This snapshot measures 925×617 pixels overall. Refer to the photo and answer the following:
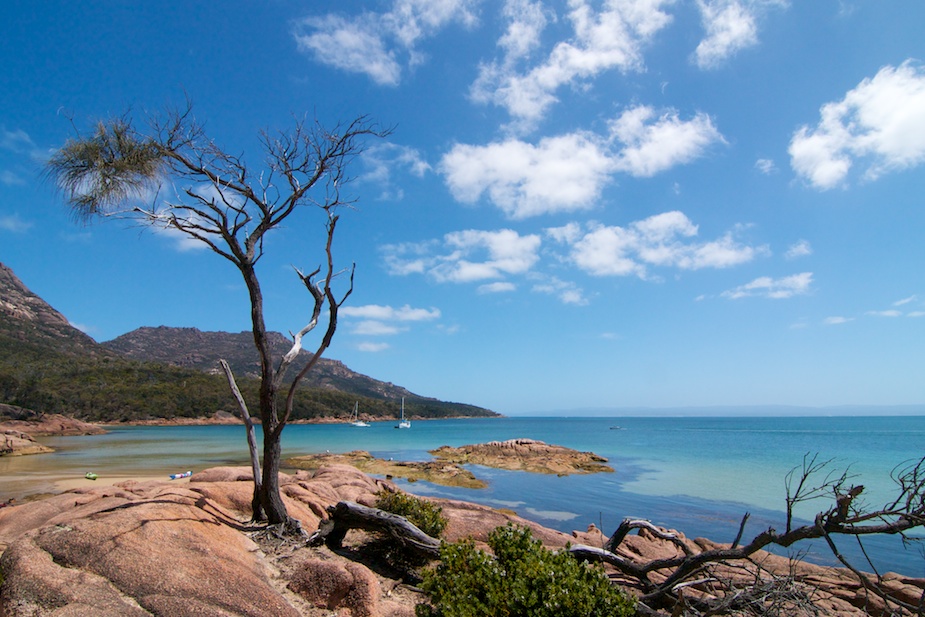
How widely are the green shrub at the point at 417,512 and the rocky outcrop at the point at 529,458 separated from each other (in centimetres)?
2751

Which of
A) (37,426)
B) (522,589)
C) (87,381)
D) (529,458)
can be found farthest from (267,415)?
(87,381)

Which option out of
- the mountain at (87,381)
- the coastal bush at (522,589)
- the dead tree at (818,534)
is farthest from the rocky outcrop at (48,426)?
the dead tree at (818,534)

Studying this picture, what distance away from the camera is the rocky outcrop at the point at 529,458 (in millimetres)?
38406

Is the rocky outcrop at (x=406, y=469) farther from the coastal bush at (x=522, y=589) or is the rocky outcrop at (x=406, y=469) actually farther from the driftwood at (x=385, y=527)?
the coastal bush at (x=522, y=589)

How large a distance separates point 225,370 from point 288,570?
4265 mm

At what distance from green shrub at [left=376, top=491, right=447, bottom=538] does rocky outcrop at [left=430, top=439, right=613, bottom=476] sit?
27.5 metres

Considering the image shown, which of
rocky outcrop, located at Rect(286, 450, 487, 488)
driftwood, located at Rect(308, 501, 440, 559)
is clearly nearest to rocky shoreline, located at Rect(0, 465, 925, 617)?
driftwood, located at Rect(308, 501, 440, 559)

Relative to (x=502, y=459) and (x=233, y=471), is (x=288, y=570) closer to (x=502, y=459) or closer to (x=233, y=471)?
(x=233, y=471)

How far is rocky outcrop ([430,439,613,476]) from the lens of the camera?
38.4 m

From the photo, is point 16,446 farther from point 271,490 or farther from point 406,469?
point 271,490

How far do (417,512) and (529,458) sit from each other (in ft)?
115

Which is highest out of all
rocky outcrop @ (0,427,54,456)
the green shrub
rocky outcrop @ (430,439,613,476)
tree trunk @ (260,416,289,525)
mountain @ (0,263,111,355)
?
mountain @ (0,263,111,355)

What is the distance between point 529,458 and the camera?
43469 millimetres

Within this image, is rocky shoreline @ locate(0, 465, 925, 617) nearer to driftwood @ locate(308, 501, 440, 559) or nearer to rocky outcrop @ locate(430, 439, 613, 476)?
driftwood @ locate(308, 501, 440, 559)
